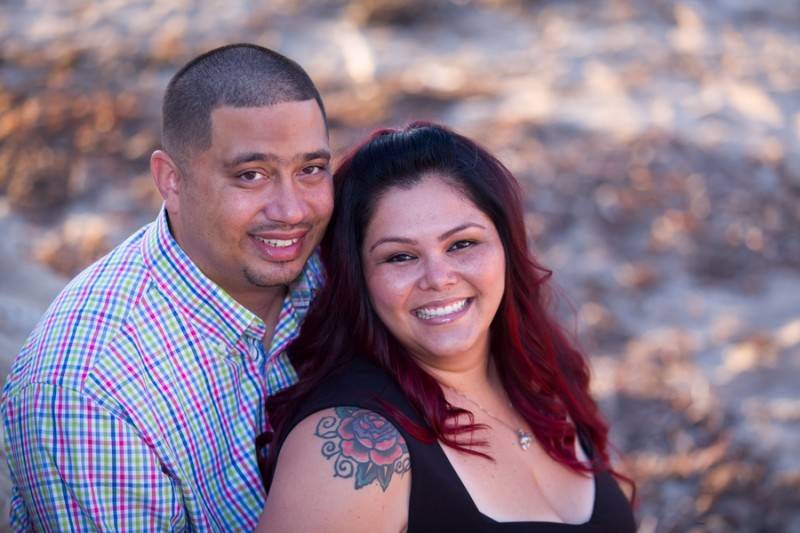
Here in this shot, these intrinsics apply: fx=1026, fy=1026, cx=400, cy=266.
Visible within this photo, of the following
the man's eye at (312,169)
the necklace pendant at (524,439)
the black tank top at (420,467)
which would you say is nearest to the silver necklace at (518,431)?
the necklace pendant at (524,439)

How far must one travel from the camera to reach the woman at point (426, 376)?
2.67m

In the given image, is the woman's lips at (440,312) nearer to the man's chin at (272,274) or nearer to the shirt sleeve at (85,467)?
the man's chin at (272,274)

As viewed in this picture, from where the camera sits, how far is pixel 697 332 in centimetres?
607

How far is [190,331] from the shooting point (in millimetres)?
3027

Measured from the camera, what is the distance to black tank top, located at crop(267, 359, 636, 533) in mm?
2721

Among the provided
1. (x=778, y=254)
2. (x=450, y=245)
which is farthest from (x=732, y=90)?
(x=450, y=245)

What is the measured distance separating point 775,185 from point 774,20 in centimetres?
224

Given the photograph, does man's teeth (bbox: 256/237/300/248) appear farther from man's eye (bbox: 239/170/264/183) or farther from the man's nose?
man's eye (bbox: 239/170/264/183)

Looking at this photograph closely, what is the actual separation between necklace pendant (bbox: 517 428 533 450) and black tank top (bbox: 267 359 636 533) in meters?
0.31

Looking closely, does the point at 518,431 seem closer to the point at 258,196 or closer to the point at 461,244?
the point at 461,244

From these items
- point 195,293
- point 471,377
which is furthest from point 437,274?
point 195,293

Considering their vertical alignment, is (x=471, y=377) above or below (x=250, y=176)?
below

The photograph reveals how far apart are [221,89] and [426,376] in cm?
107

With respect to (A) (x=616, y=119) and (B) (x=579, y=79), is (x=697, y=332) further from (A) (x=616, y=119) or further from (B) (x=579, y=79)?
(B) (x=579, y=79)
